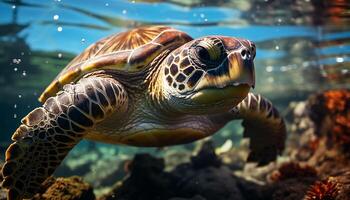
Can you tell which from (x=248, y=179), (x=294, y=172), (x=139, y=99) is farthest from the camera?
(x=248, y=179)

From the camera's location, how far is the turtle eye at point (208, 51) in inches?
128

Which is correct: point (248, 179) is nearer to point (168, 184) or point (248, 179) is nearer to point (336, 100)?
point (168, 184)

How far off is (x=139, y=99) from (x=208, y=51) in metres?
1.47

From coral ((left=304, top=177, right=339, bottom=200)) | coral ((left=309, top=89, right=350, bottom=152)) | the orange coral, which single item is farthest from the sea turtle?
the orange coral

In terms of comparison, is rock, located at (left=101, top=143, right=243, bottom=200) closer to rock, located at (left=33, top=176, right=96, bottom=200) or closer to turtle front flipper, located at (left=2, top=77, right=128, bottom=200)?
rock, located at (left=33, top=176, right=96, bottom=200)

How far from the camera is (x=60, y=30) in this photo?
1072cm

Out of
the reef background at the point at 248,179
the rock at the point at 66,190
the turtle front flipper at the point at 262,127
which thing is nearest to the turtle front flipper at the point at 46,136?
the rock at the point at 66,190

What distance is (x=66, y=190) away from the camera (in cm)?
413

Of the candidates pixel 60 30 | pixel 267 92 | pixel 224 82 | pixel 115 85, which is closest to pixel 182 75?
pixel 224 82

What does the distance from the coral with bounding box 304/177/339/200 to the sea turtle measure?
1564 millimetres

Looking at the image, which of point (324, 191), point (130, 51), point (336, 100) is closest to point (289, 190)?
point (324, 191)

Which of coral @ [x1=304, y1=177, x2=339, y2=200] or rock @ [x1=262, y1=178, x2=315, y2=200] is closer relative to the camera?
coral @ [x1=304, y1=177, x2=339, y2=200]

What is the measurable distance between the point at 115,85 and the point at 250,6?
21.9 feet

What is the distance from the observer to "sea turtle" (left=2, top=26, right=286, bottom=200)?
327cm
